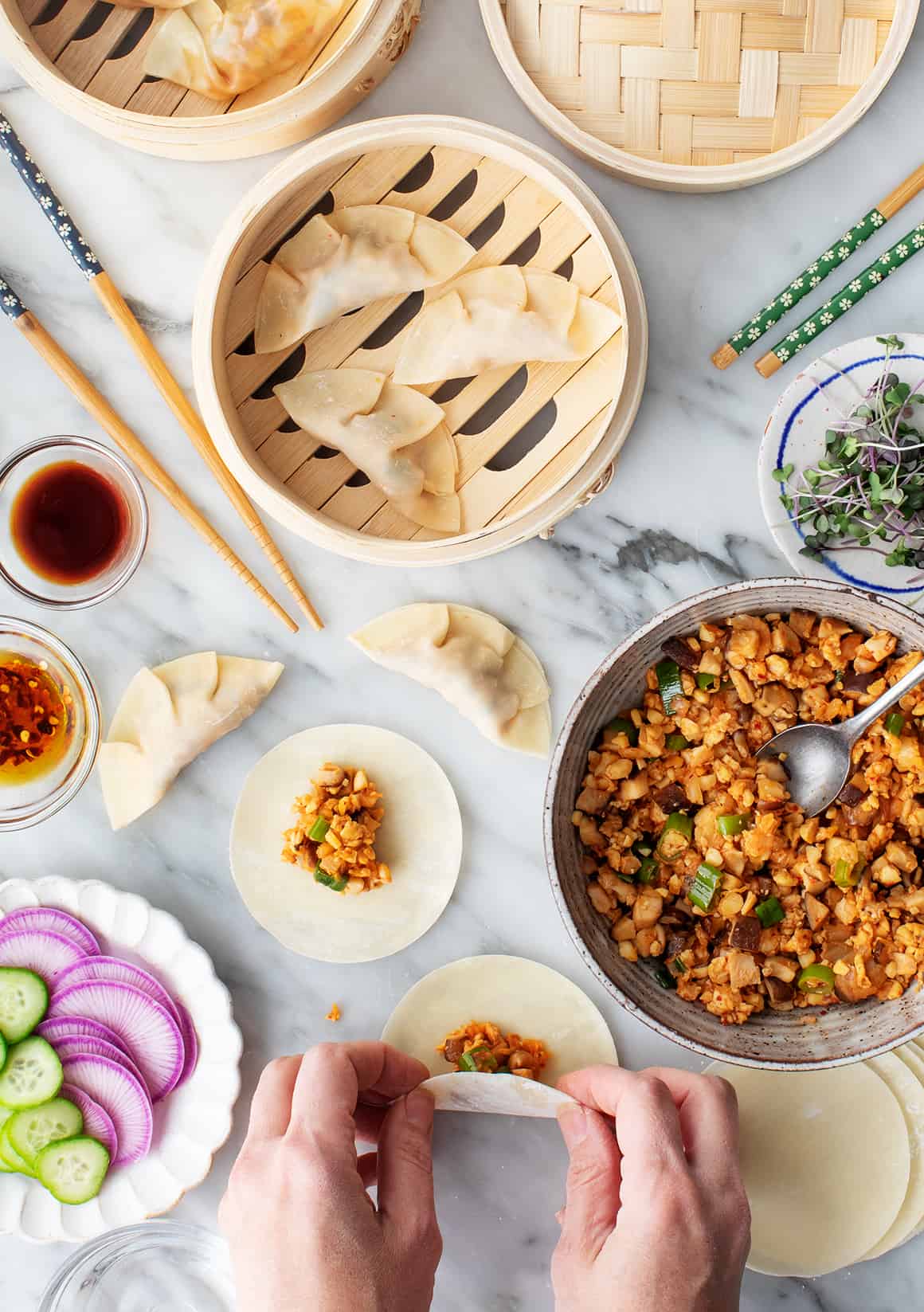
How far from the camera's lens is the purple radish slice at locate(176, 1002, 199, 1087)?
7.65 feet

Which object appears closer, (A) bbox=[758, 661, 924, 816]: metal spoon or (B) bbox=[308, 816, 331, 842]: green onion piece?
(A) bbox=[758, 661, 924, 816]: metal spoon

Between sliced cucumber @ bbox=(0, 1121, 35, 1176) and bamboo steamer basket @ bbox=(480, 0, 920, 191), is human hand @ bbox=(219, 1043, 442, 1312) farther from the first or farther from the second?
bamboo steamer basket @ bbox=(480, 0, 920, 191)

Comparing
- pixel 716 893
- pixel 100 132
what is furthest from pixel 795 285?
pixel 100 132

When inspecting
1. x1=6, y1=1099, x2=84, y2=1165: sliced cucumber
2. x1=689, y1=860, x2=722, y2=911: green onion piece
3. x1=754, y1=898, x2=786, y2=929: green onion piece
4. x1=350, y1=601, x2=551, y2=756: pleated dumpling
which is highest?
x1=350, y1=601, x2=551, y2=756: pleated dumpling


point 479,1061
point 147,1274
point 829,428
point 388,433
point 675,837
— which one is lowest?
point 147,1274

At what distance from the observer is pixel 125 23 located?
2.13m

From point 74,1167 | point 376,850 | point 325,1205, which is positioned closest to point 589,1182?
point 325,1205

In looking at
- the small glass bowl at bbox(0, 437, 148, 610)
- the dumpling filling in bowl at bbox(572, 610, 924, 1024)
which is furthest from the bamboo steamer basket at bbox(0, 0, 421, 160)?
the dumpling filling in bowl at bbox(572, 610, 924, 1024)

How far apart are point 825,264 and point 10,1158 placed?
2668 millimetres

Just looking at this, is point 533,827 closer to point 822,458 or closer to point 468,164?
point 822,458

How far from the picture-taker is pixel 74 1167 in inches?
90.2

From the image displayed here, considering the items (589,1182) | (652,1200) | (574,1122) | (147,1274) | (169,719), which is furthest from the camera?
(147,1274)

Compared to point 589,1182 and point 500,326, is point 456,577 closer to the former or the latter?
point 500,326

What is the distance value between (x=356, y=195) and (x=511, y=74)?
0.40 meters
